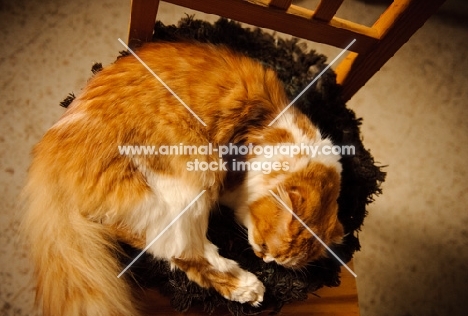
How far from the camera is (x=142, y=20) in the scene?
50.5 inches

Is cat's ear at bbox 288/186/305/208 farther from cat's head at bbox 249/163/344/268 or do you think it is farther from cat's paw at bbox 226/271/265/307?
cat's paw at bbox 226/271/265/307

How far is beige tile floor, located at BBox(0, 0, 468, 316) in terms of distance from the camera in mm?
1806

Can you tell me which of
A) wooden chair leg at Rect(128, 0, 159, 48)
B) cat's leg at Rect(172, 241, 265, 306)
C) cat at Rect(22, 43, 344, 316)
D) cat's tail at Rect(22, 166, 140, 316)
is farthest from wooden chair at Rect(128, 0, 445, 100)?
cat's leg at Rect(172, 241, 265, 306)

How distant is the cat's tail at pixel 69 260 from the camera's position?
1.05m

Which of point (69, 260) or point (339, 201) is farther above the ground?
point (339, 201)

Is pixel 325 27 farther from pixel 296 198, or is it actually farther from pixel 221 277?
pixel 221 277

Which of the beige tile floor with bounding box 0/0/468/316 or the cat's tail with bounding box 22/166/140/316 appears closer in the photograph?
the cat's tail with bounding box 22/166/140/316

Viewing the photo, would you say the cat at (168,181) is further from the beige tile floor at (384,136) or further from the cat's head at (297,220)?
the beige tile floor at (384,136)

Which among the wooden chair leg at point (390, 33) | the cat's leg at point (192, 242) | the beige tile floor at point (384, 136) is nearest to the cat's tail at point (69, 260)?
the cat's leg at point (192, 242)

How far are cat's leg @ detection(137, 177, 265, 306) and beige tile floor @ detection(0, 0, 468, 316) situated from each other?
0.74 m

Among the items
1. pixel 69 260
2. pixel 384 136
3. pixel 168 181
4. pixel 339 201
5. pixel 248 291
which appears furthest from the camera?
pixel 384 136

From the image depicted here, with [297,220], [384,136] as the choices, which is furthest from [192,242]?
[384,136]

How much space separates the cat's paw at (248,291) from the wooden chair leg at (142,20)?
2.63 feet

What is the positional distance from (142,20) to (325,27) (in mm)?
539
